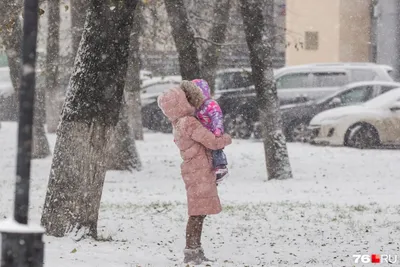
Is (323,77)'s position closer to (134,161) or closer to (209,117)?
(134,161)

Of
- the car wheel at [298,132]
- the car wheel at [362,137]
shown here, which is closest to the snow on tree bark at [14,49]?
the car wheel at [362,137]

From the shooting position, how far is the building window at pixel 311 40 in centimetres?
3878

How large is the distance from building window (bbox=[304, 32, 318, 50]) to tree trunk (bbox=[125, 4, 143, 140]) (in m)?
13.9

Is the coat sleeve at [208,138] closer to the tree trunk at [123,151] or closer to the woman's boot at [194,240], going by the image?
the woman's boot at [194,240]

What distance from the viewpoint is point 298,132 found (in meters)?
25.4

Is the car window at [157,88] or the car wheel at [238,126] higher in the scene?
the car window at [157,88]

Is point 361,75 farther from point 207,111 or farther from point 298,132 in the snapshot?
point 207,111

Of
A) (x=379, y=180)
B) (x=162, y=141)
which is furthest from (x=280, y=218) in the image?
(x=162, y=141)

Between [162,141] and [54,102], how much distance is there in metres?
3.63

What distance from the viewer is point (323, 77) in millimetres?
26781

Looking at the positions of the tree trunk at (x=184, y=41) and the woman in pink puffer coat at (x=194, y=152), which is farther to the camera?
the tree trunk at (x=184, y=41)

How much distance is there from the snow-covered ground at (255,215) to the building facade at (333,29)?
17520 mm

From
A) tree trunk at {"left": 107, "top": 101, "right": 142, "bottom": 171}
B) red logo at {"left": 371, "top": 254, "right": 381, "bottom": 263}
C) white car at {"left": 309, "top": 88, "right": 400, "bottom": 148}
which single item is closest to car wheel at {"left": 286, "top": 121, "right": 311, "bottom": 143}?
white car at {"left": 309, "top": 88, "right": 400, "bottom": 148}

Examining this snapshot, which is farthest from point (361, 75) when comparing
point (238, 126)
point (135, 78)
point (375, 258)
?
point (375, 258)
